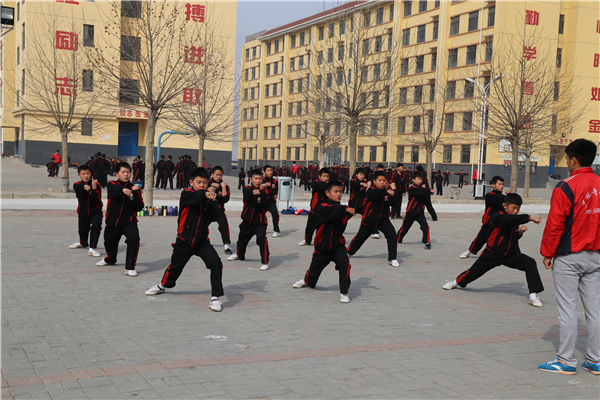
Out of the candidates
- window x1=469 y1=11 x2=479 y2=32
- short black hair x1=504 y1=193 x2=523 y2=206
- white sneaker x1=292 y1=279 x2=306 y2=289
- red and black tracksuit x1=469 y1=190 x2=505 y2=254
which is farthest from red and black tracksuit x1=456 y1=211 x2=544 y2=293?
window x1=469 y1=11 x2=479 y2=32

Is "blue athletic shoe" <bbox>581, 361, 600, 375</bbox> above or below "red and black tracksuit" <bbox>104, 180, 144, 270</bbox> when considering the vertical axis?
below

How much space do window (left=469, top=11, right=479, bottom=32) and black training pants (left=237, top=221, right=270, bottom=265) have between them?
139 ft

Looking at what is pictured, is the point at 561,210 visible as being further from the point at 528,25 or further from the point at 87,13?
the point at 528,25

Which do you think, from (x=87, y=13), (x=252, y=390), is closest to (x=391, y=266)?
(x=252, y=390)

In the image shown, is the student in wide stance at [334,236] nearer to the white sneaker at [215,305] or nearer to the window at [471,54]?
the white sneaker at [215,305]

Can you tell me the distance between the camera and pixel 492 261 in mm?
7367

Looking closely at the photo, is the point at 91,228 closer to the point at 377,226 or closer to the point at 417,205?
the point at 377,226

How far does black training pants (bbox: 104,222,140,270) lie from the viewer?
816cm

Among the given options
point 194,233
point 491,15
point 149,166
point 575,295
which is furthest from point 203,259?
point 491,15

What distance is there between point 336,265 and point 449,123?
4299 cm

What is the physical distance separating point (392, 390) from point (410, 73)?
1950 inches

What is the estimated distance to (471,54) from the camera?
46906 mm

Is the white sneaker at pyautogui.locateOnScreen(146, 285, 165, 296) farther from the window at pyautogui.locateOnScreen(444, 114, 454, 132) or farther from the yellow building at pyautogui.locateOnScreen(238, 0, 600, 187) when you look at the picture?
the window at pyautogui.locateOnScreen(444, 114, 454, 132)

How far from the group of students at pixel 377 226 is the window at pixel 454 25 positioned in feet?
132
